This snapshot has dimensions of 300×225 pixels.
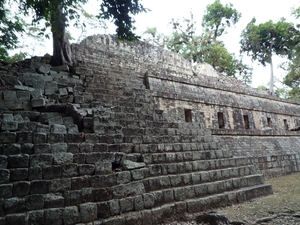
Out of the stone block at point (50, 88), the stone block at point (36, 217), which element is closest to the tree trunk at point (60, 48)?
the stone block at point (50, 88)

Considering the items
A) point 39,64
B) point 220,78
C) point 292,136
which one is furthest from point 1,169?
point 292,136

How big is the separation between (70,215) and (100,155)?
122 cm

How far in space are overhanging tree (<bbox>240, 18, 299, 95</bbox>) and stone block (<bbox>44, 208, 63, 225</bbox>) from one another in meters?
23.6

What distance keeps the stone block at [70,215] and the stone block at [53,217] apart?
7 centimetres

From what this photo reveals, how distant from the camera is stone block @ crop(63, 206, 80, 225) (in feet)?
10.2

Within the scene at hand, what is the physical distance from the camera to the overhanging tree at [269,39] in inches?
890

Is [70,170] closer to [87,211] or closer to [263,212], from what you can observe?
[87,211]

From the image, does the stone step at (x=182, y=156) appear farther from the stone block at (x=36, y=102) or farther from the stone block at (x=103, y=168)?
the stone block at (x=36, y=102)

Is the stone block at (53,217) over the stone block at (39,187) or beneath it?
beneath

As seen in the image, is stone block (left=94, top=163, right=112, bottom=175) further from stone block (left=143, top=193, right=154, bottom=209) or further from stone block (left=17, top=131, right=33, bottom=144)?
stone block (left=17, top=131, right=33, bottom=144)

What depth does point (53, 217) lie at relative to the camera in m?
3.06

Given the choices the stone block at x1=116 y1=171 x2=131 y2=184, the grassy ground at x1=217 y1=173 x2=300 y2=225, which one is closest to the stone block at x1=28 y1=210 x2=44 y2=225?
the stone block at x1=116 y1=171 x2=131 y2=184

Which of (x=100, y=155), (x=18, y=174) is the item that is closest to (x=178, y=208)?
(x=100, y=155)

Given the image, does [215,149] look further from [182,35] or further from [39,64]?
[182,35]
